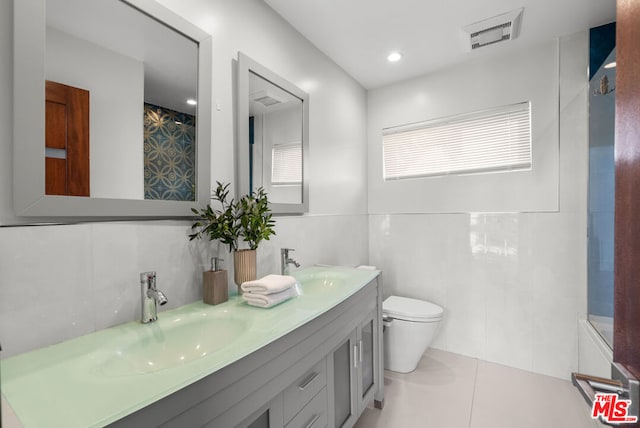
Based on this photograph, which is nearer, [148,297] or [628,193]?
[628,193]

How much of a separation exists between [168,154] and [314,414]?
120 centimetres

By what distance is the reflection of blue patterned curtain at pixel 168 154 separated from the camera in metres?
1.19

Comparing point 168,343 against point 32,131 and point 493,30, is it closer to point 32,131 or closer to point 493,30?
point 32,131

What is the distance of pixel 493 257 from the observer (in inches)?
93.4

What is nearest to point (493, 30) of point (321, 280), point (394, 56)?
point (394, 56)

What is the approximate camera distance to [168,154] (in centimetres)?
126

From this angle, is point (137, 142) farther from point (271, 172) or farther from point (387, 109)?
point (387, 109)

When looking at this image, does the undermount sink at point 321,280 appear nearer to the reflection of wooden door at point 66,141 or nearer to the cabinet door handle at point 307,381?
the cabinet door handle at point 307,381

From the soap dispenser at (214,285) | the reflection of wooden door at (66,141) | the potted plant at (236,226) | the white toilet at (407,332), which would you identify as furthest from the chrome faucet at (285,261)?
the reflection of wooden door at (66,141)

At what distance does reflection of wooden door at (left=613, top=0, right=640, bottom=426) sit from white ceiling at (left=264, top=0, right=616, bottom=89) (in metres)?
1.54

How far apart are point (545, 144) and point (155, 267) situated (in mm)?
2567

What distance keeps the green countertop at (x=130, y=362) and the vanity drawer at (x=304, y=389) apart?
0.23m

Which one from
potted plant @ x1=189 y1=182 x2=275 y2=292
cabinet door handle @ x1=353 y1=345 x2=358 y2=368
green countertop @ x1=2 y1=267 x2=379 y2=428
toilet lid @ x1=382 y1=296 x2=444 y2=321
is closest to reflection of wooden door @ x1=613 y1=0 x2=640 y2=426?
green countertop @ x1=2 y1=267 x2=379 y2=428

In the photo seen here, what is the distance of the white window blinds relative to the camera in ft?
5.93
